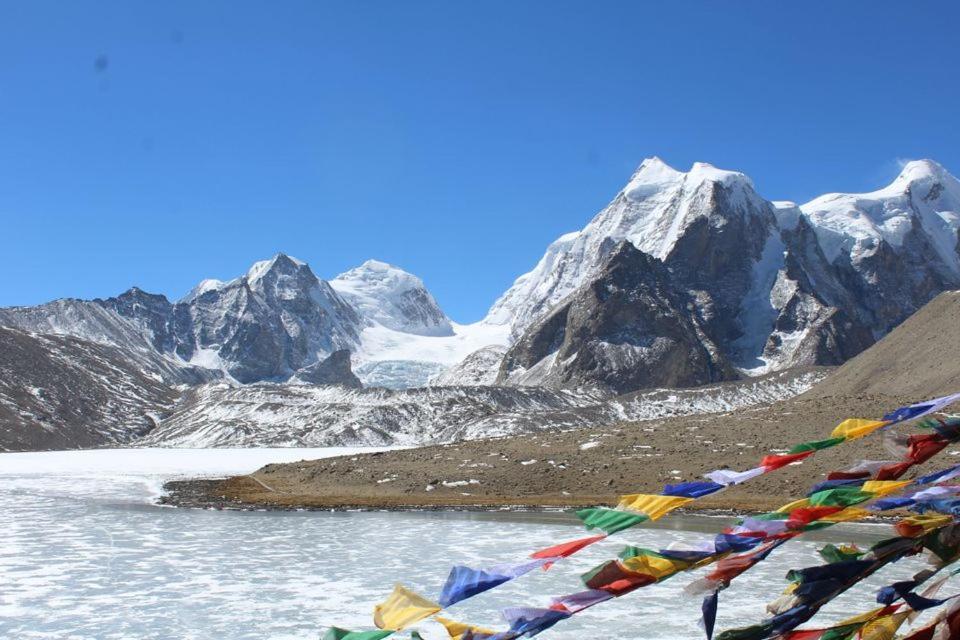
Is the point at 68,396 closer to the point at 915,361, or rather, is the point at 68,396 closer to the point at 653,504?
the point at 915,361

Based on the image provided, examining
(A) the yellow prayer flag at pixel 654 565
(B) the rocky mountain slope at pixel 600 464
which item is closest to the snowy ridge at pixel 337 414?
(B) the rocky mountain slope at pixel 600 464

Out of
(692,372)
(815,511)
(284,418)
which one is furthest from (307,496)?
(692,372)

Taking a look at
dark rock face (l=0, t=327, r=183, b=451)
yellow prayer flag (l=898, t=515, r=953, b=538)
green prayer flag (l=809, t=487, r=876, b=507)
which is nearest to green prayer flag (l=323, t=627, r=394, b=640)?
green prayer flag (l=809, t=487, r=876, b=507)

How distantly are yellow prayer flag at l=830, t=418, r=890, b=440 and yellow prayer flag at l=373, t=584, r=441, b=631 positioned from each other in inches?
112

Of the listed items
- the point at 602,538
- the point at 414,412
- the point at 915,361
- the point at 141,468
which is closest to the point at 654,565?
the point at 602,538

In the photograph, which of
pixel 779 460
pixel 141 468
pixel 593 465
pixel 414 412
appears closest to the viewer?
pixel 779 460

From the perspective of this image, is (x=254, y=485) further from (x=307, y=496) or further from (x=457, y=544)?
(x=457, y=544)

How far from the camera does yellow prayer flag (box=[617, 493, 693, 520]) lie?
5457 mm

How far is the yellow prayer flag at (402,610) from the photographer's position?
5250 mm

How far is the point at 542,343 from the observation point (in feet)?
641

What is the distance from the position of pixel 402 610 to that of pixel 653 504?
1.73 m

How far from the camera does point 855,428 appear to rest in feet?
18.6

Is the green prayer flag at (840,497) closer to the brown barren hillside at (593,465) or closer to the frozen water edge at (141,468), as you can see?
the brown barren hillside at (593,465)

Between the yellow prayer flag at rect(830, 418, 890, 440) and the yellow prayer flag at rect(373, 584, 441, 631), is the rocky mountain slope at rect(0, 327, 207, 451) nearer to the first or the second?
the yellow prayer flag at rect(373, 584, 441, 631)
